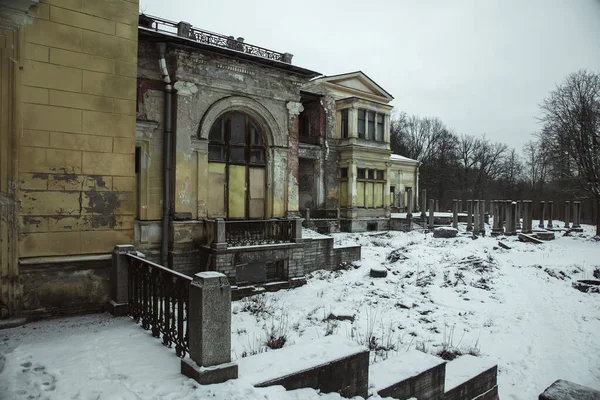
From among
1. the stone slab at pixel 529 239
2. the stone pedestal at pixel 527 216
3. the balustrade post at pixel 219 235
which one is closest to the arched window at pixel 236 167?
the balustrade post at pixel 219 235

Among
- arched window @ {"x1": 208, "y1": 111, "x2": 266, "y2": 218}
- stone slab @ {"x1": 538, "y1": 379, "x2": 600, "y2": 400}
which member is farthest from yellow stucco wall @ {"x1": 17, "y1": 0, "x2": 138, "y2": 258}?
arched window @ {"x1": 208, "y1": 111, "x2": 266, "y2": 218}

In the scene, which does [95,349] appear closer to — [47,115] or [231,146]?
[47,115]

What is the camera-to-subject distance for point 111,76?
6523 mm

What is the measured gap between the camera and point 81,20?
20.5ft

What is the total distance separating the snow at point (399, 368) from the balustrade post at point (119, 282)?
4084 mm

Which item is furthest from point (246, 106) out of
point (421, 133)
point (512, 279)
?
point (421, 133)

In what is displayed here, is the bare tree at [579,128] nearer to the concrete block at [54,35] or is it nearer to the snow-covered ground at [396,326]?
the snow-covered ground at [396,326]

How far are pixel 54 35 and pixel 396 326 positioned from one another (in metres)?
9.26

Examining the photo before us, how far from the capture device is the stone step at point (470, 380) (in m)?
5.70

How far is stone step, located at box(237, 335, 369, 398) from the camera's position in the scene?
4.05 meters

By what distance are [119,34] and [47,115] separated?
1.90 m

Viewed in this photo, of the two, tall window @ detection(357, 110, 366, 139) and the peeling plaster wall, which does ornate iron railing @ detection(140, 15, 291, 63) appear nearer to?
the peeling plaster wall

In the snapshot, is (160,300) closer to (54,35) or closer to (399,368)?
(399,368)

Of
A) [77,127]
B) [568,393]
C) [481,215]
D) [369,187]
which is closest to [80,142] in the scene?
[77,127]
